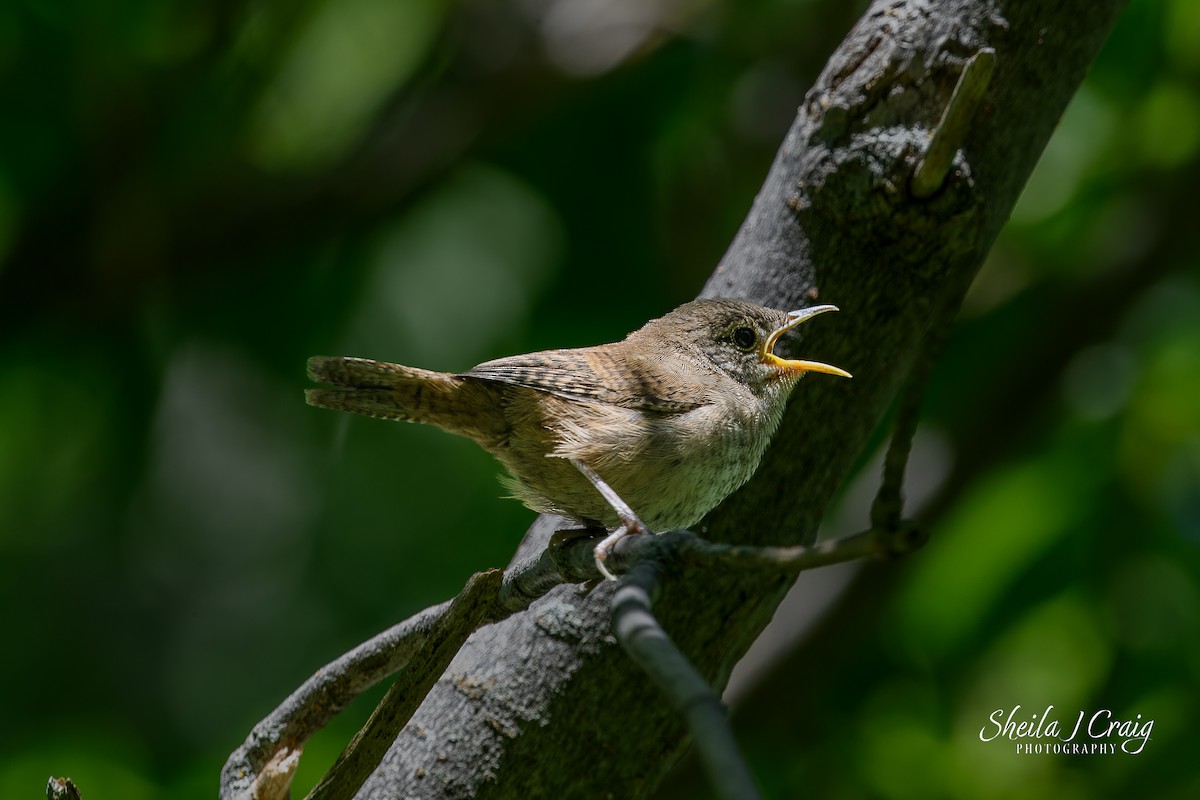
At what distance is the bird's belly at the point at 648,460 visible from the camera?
118 inches

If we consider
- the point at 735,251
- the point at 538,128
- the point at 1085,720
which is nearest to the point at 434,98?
the point at 538,128

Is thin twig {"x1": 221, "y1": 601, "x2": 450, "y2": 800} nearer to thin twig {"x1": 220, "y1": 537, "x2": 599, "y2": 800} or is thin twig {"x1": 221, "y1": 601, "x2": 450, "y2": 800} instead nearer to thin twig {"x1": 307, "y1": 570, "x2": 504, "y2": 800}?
thin twig {"x1": 220, "y1": 537, "x2": 599, "y2": 800}

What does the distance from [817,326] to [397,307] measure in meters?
2.71

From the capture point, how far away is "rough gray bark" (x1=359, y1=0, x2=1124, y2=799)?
2.91 metres

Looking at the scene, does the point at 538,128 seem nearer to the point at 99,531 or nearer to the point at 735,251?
the point at 735,251

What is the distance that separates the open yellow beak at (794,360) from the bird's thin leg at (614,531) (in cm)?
63

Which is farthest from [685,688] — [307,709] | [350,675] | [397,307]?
[397,307]

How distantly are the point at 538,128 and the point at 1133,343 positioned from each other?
9.97 feet

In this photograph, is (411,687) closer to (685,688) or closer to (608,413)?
(608,413)

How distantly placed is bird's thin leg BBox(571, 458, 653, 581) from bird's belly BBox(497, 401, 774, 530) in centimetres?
6

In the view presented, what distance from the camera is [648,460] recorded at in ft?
9.92

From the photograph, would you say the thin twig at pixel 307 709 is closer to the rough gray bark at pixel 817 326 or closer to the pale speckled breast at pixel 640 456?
the rough gray bark at pixel 817 326

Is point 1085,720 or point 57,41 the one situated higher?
point 57,41

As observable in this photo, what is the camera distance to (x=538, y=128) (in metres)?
5.86
